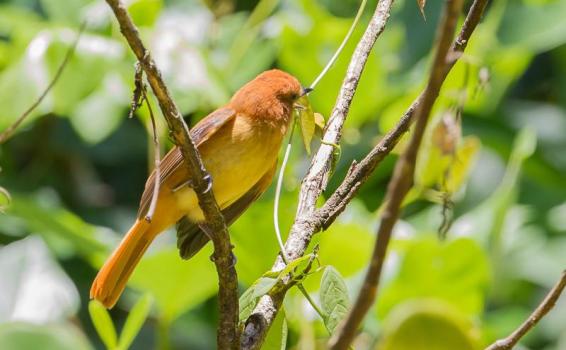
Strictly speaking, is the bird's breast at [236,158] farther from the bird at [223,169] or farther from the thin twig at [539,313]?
the thin twig at [539,313]

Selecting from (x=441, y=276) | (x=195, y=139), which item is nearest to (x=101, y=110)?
(x=195, y=139)

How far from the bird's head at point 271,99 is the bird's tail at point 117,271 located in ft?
1.24

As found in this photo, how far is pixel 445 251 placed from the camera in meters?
2.60

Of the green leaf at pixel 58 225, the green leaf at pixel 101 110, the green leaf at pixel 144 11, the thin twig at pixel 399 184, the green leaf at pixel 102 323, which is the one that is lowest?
the green leaf at pixel 58 225

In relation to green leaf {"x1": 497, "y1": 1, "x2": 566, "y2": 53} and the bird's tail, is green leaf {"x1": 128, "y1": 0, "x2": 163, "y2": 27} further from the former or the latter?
green leaf {"x1": 497, "y1": 1, "x2": 566, "y2": 53}

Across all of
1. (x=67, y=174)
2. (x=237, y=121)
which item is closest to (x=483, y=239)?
(x=237, y=121)

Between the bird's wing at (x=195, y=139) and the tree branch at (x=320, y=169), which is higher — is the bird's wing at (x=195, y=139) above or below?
below

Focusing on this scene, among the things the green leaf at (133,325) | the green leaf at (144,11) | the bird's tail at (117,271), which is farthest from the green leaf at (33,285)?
the green leaf at (133,325)

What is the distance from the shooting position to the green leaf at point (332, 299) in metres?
1.52

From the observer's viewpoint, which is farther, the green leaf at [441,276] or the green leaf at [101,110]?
the green leaf at [101,110]

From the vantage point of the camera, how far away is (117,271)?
102 inches

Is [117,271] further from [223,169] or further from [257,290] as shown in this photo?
[257,290]

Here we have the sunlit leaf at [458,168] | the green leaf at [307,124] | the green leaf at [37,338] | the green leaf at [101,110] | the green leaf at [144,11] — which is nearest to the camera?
the green leaf at [37,338]

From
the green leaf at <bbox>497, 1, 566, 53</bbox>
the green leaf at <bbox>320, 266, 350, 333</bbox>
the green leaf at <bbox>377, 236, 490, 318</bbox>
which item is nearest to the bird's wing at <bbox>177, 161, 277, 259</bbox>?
the green leaf at <bbox>377, 236, 490, 318</bbox>
